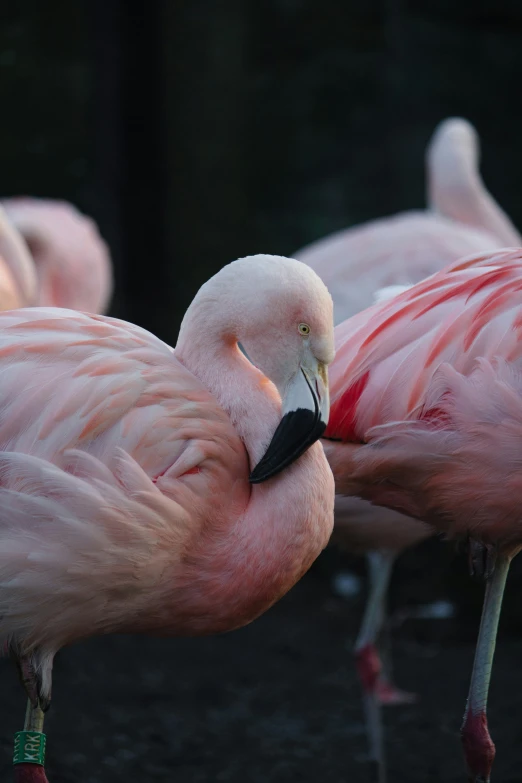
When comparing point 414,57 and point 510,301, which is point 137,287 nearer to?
point 414,57

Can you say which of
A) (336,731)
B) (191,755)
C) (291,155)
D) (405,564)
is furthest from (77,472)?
(291,155)

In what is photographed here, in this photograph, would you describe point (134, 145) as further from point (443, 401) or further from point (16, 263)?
point (443, 401)

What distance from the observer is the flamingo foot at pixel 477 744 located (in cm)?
276

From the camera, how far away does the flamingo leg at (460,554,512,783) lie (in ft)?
9.07

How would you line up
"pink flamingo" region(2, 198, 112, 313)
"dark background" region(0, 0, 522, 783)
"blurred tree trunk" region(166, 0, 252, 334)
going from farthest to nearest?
"blurred tree trunk" region(166, 0, 252, 334) < "dark background" region(0, 0, 522, 783) < "pink flamingo" region(2, 198, 112, 313)

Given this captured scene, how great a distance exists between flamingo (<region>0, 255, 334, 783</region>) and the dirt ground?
1.43 meters

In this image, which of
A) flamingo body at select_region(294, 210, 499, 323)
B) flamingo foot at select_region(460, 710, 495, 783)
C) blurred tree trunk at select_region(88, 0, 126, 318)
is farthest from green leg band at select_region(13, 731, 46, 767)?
blurred tree trunk at select_region(88, 0, 126, 318)

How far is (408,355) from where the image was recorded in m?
2.64

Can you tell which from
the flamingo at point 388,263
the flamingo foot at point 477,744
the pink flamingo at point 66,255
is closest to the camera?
the flamingo foot at point 477,744

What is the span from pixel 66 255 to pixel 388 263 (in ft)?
6.40

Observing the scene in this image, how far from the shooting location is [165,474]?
2.28 m

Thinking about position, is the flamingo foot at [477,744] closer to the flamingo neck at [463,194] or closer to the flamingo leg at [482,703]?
the flamingo leg at [482,703]

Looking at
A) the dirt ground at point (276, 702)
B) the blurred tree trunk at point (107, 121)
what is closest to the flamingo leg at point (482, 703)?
the dirt ground at point (276, 702)

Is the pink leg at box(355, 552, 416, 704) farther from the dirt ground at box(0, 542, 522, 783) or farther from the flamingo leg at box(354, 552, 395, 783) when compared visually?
the dirt ground at box(0, 542, 522, 783)
